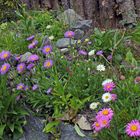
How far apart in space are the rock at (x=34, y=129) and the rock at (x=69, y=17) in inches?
72.4

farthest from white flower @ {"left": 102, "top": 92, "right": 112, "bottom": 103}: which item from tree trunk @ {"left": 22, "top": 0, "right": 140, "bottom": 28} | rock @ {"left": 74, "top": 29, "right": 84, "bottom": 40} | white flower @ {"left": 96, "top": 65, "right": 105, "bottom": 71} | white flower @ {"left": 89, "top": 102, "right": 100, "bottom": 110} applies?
tree trunk @ {"left": 22, "top": 0, "right": 140, "bottom": 28}

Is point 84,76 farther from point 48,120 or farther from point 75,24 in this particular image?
point 75,24

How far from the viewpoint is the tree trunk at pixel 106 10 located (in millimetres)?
5734

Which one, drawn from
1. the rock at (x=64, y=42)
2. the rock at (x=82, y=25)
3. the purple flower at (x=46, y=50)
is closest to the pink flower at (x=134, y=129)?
the purple flower at (x=46, y=50)

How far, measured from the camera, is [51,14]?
5.75m

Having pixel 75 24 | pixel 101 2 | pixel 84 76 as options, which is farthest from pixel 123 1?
pixel 84 76

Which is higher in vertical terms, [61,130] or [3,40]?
[3,40]

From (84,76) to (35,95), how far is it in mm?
452

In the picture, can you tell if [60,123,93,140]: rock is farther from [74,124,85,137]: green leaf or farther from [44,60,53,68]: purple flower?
[44,60,53,68]: purple flower

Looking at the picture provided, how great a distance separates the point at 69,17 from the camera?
208 inches

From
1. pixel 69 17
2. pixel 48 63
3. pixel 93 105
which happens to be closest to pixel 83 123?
pixel 93 105

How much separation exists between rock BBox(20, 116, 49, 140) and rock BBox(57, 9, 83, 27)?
6.03 feet

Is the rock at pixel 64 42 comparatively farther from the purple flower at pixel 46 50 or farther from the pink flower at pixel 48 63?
the pink flower at pixel 48 63

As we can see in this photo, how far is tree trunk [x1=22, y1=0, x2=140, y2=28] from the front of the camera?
5734 millimetres
